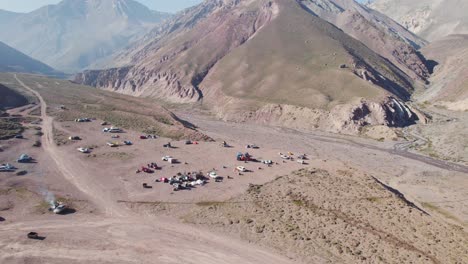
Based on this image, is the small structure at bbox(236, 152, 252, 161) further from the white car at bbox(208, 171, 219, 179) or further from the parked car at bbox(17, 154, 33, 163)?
the parked car at bbox(17, 154, 33, 163)

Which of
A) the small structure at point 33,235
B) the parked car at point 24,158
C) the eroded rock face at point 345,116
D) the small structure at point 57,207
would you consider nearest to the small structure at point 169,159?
the parked car at point 24,158

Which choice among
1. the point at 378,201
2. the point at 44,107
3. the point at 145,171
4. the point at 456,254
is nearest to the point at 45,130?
the point at 44,107

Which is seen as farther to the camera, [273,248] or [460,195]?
[460,195]

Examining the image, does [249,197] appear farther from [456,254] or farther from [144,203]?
[456,254]

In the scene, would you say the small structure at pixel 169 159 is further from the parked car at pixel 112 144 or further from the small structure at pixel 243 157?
the small structure at pixel 243 157

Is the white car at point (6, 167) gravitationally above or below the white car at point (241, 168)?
below

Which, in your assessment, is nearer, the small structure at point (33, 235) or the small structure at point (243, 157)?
the small structure at point (33, 235)

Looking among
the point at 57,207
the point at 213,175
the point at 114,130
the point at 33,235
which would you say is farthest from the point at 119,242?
the point at 114,130

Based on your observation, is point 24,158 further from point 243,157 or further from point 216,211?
point 243,157
